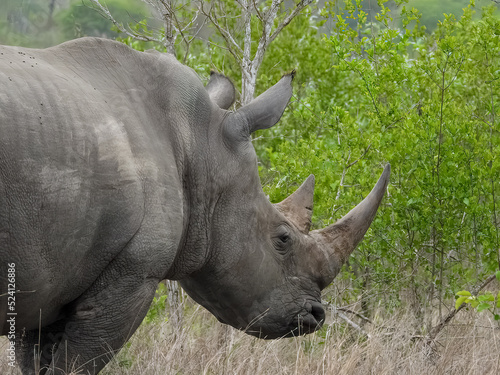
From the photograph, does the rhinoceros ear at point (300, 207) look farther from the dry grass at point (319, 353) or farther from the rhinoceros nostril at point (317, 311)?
the dry grass at point (319, 353)

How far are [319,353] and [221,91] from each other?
1.86 m

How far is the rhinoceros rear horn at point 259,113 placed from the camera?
4500 millimetres

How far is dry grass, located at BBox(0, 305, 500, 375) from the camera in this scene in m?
4.83

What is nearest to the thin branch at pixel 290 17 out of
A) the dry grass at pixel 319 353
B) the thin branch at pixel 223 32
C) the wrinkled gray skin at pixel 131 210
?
the thin branch at pixel 223 32

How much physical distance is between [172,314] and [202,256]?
2.15 meters

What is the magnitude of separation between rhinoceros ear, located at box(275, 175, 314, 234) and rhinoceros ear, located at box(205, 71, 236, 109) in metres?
0.63

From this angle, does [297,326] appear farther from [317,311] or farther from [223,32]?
[223,32]

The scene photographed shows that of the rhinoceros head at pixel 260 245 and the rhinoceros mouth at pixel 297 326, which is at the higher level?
the rhinoceros head at pixel 260 245

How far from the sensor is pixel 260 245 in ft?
15.0

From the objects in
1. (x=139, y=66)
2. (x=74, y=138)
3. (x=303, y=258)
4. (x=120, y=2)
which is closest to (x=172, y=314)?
(x=303, y=258)

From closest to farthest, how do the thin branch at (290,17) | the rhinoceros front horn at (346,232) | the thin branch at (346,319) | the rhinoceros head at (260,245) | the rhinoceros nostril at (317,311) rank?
the rhinoceros head at (260,245)
the rhinoceros nostril at (317,311)
the rhinoceros front horn at (346,232)
the thin branch at (346,319)
the thin branch at (290,17)

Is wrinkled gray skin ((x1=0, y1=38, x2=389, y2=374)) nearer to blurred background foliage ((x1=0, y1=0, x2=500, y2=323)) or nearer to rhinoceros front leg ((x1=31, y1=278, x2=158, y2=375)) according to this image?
rhinoceros front leg ((x1=31, y1=278, x2=158, y2=375))

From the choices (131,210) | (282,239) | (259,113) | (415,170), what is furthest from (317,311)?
(415,170)

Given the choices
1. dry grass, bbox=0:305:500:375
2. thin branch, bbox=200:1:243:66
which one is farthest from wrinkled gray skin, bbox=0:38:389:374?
thin branch, bbox=200:1:243:66
